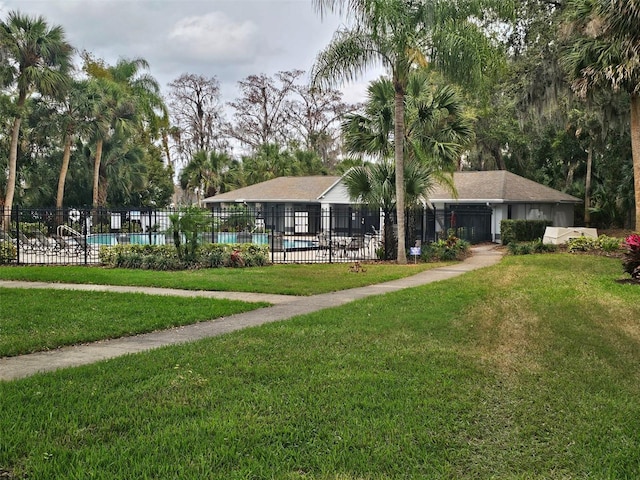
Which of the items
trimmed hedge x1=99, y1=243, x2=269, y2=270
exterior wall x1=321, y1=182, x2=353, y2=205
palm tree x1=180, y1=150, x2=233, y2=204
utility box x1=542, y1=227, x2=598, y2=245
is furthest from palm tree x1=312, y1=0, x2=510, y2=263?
palm tree x1=180, y1=150, x2=233, y2=204

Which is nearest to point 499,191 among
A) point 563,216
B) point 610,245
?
point 563,216

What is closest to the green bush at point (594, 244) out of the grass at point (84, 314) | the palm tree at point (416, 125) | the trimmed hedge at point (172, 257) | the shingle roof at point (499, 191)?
the palm tree at point (416, 125)

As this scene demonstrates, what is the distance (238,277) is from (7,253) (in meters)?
8.36

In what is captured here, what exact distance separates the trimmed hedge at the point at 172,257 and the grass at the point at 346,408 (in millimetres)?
8240

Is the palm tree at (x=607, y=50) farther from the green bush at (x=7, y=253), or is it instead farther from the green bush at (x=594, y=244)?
the green bush at (x=7, y=253)

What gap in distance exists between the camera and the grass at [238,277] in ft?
38.4

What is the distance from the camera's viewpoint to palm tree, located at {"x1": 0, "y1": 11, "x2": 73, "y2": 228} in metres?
25.1

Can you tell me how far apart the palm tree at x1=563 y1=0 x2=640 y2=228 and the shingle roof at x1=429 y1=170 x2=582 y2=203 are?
9.20m

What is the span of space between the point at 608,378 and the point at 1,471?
5.17 metres

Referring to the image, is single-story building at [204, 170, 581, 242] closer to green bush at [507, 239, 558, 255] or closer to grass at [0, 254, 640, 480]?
green bush at [507, 239, 558, 255]

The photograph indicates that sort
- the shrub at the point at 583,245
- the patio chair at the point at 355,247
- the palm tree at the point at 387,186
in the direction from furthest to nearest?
the patio chair at the point at 355,247, the shrub at the point at 583,245, the palm tree at the point at 387,186

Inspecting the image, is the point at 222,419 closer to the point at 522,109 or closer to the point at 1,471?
the point at 1,471

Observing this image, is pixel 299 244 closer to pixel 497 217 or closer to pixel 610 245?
pixel 497 217

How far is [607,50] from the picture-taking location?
15922mm
